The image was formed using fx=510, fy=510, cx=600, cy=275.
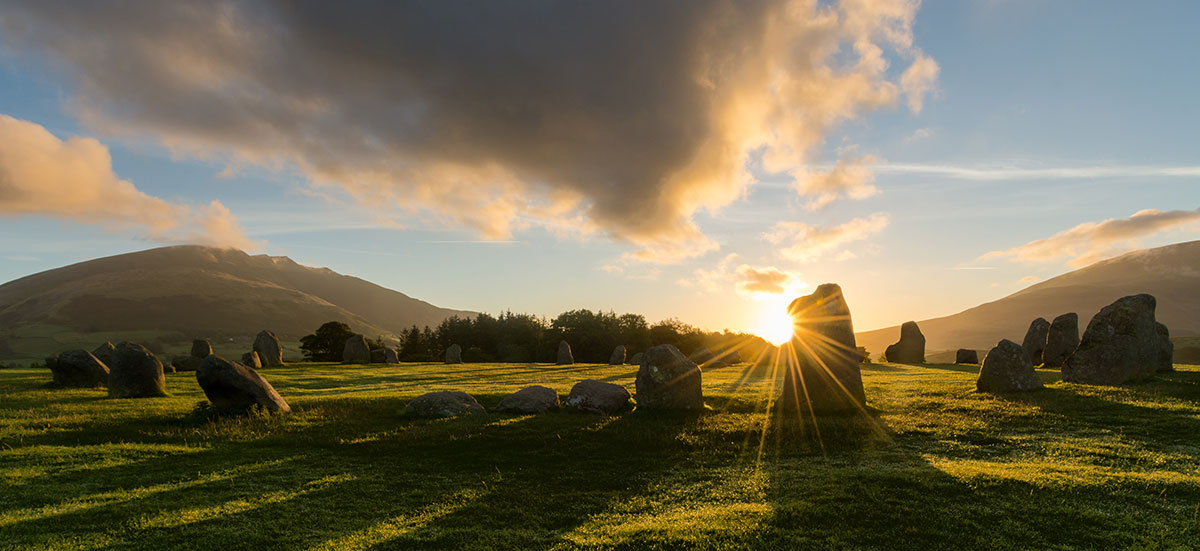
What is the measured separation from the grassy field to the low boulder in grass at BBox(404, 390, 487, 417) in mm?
603

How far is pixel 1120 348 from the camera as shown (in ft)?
59.0

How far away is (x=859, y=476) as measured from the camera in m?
8.48

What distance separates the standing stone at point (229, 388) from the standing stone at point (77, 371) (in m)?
10.3

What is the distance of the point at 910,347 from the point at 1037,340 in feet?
30.5

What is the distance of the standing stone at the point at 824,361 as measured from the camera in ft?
51.7

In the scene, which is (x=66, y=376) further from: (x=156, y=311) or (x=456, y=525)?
(x=156, y=311)

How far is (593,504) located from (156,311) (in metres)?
249

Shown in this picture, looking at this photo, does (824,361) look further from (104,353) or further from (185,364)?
(185,364)

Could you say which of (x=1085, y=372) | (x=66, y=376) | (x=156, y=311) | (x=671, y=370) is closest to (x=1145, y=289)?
(x=1085, y=372)

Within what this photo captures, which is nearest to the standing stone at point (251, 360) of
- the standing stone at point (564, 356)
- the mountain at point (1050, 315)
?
the standing stone at point (564, 356)

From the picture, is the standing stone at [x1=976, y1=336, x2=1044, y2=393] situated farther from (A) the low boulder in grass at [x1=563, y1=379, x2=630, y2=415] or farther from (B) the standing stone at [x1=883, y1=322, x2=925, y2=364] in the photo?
(B) the standing stone at [x1=883, y1=322, x2=925, y2=364]

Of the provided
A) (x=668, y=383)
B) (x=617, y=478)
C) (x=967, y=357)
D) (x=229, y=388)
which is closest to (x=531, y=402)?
(x=668, y=383)

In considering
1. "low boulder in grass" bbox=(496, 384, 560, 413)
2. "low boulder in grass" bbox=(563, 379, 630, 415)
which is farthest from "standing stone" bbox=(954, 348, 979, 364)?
"low boulder in grass" bbox=(496, 384, 560, 413)

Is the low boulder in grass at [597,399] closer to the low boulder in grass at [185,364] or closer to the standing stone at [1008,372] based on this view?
the standing stone at [1008,372]
